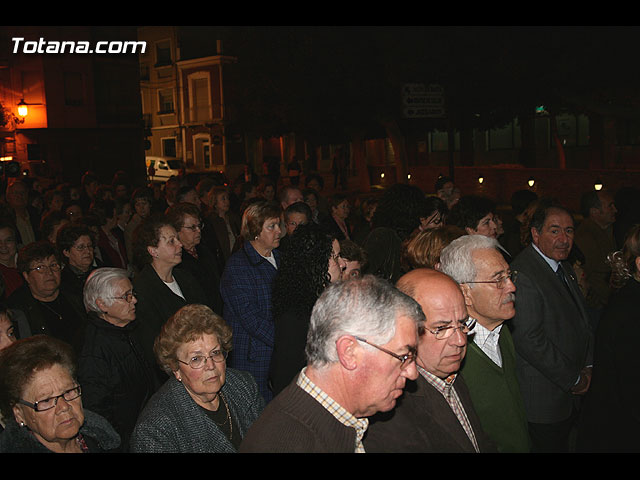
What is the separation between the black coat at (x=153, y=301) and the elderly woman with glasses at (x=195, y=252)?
37 cm

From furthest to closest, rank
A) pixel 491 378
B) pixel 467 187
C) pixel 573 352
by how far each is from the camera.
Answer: pixel 467 187 → pixel 573 352 → pixel 491 378

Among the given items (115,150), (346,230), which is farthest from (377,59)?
(115,150)

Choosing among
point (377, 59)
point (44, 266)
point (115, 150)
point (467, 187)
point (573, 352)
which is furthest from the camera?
point (115, 150)

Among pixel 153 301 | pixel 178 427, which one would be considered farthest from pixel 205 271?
pixel 178 427

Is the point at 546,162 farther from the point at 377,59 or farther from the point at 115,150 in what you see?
the point at 115,150

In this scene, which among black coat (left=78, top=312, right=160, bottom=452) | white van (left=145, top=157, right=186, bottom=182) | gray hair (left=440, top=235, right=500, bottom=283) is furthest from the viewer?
white van (left=145, top=157, right=186, bottom=182)

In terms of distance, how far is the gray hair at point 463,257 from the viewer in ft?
11.5

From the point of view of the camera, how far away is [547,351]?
159 inches

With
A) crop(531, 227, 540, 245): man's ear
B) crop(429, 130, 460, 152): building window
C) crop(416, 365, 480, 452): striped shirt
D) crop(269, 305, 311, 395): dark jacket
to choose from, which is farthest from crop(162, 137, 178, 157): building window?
crop(416, 365, 480, 452): striped shirt

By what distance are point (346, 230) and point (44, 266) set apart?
472 cm

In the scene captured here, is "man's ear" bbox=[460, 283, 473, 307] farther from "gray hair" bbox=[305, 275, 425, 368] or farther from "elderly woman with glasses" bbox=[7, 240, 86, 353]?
"elderly woman with glasses" bbox=[7, 240, 86, 353]

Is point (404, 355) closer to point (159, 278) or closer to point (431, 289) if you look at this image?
point (431, 289)

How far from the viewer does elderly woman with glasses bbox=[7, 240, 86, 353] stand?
16.1ft

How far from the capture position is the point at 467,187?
25672 millimetres
